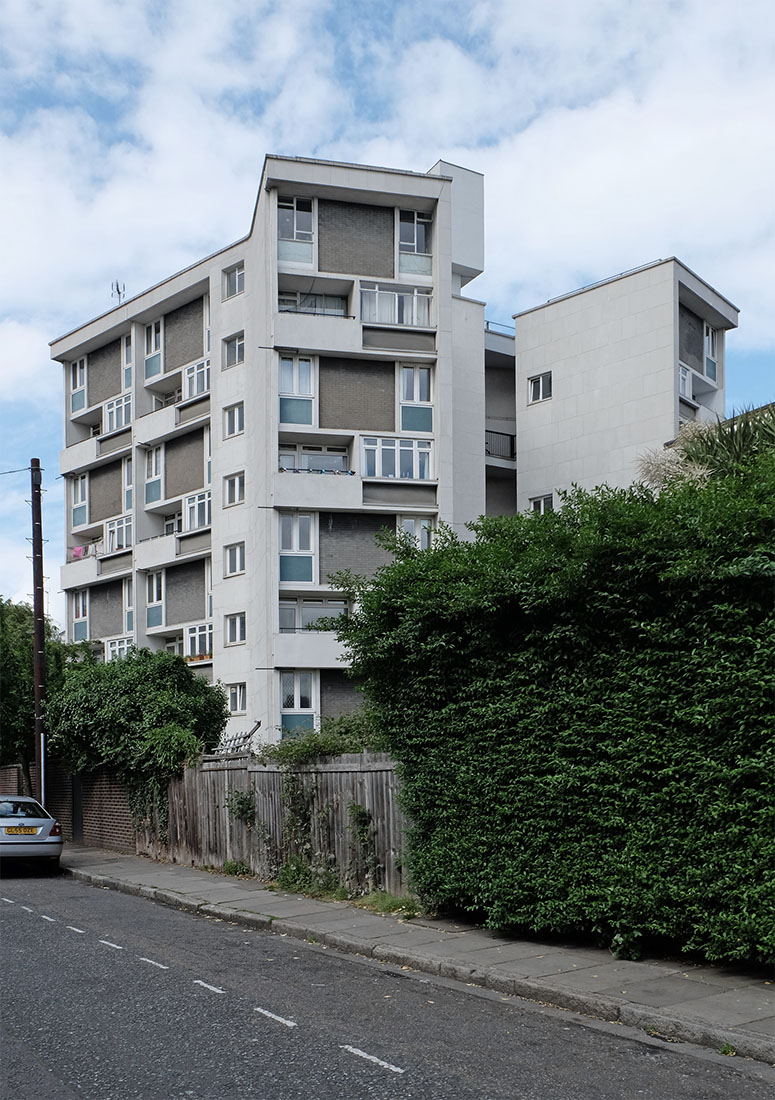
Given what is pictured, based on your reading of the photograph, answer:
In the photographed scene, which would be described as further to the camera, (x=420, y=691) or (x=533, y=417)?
(x=533, y=417)

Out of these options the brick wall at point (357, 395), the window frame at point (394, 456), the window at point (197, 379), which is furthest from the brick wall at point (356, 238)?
the window at point (197, 379)

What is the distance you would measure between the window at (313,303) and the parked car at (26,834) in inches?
819

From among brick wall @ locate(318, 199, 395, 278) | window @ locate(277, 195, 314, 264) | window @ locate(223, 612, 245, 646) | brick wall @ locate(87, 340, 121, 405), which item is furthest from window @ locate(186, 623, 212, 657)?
brick wall @ locate(318, 199, 395, 278)

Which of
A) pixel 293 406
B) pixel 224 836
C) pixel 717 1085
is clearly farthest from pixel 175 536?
pixel 717 1085

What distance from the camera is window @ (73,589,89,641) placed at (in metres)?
48.6

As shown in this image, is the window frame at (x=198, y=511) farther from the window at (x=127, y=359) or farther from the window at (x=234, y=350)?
the window at (x=127, y=359)

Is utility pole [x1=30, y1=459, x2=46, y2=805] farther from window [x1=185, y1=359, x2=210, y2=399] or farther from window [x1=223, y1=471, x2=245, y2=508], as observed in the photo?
window [x1=185, y1=359, x2=210, y2=399]

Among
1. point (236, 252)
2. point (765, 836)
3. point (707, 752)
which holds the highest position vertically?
point (236, 252)

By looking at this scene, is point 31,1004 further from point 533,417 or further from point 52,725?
point 533,417

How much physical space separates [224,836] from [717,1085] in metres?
13.7

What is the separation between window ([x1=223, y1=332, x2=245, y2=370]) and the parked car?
845 inches

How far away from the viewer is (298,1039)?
7.79m

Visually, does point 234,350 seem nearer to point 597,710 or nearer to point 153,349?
point 153,349

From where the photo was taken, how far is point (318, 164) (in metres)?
36.5
